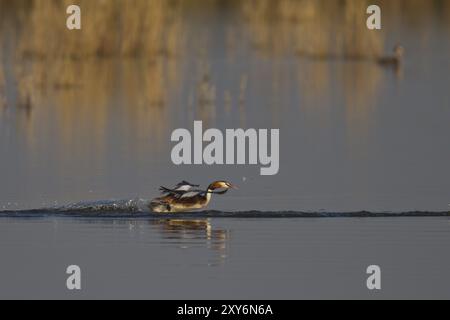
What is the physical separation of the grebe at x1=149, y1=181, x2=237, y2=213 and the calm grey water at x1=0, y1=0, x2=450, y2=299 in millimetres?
329

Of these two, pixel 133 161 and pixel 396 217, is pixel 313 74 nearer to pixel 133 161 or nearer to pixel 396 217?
pixel 133 161

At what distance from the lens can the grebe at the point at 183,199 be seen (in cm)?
1417

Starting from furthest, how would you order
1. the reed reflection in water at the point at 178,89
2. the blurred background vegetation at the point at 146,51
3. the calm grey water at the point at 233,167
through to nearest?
the blurred background vegetation at the point at 146,51
the reed reflection in water at the point at 178,89
the calm grey water at the point at 233,167

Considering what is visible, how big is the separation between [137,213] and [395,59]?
47.4 feet

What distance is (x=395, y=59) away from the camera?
27953 millimetres

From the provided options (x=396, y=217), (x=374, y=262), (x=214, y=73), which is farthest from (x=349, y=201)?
(x=214, y=73)

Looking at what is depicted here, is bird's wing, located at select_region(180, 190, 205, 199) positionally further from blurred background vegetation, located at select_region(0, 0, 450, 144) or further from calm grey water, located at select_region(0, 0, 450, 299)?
blurred background vegetation, located at select_region(0, 0, 450, 144)

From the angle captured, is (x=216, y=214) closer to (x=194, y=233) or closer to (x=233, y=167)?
(x=194, y=233)

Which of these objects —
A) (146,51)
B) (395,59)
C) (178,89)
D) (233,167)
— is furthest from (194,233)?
(395,59)

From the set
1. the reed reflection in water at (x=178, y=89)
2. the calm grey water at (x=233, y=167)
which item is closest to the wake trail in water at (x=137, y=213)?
the calm grey water at (x=233, y=167)

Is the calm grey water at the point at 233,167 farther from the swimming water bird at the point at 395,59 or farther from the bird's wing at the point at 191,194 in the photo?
the bird's wing at the point at 191,194

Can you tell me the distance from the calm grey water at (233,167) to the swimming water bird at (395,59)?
19 cm

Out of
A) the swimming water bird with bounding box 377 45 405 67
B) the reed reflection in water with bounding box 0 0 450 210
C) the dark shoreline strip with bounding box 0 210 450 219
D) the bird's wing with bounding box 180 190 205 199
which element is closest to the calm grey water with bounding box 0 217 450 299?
the dark shoreline strip with bounding box 0 210 450 219
